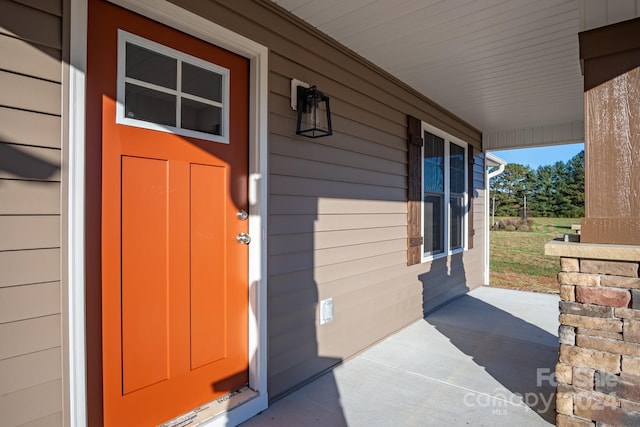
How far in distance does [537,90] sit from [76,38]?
13.5ft

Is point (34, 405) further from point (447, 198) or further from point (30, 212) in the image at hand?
point (447, 198)

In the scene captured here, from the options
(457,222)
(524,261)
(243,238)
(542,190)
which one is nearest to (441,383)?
(243,238)

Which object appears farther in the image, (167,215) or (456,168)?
(456,168)

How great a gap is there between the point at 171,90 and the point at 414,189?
265 centimetres

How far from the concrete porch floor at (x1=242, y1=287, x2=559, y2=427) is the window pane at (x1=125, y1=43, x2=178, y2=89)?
184cm

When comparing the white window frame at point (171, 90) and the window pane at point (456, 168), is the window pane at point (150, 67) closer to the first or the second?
the white window frame at point (171, 90)

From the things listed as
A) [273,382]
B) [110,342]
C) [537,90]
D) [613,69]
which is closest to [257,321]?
[273,382]

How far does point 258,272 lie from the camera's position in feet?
6.94

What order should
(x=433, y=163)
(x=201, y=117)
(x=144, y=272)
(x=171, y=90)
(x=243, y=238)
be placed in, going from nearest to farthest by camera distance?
(x=144, y=272)
(x=171, y=90)
(x=201, y=117)
(x=243, y=238)
(x=433, y=163)

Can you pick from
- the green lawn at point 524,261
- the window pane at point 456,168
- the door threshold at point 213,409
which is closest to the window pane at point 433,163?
the window pane at point 456,168

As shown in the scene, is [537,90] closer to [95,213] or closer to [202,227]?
[202,227]

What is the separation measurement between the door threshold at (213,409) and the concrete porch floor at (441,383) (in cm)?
13

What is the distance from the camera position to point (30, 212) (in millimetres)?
1322

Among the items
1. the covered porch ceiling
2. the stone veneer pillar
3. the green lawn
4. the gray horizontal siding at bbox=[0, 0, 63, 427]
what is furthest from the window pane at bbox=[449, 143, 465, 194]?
the gray horizontal siding at bbox=[0, 0, 63, 427]
